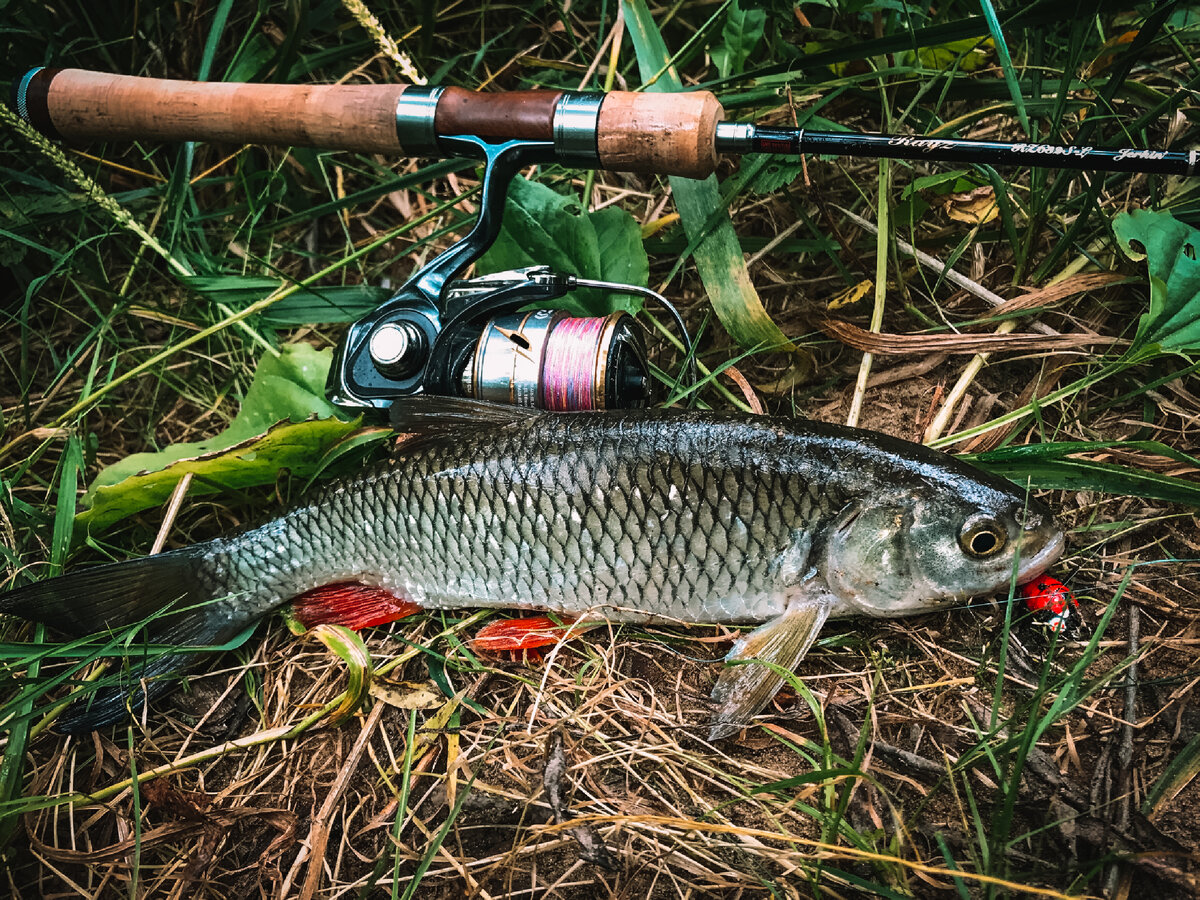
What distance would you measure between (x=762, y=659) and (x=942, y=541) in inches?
21.7

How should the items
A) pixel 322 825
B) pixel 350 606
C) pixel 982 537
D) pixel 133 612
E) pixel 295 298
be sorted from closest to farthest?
pixel 982 537, pixel 322 825, pixel 133 612, pixel 350 606, pixel 295 298

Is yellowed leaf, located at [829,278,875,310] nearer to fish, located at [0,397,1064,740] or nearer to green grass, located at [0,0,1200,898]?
green grass, located at [0,0,1200,898]

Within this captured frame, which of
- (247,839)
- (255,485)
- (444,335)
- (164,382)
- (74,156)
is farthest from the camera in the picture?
(74,156)

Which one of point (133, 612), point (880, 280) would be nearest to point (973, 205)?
point (880, 280)

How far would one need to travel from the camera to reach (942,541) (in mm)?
2137

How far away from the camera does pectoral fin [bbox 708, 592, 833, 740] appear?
218 cm

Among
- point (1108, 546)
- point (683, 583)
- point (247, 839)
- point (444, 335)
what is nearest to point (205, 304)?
point (444, 335)

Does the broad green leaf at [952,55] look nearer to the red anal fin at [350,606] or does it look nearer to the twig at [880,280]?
the twig at [880,280]

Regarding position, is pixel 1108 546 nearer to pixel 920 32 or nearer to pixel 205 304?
pixel 920 32

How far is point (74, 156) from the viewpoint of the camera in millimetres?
3479

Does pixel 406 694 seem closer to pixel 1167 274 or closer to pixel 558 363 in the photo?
pixel 558 363

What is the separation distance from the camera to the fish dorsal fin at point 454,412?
247 cm

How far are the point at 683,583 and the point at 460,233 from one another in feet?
5.82

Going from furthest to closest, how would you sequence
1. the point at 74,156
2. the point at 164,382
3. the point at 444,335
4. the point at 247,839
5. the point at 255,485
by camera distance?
the point at 74,156
the point at 164,382
the point at 255,485
the point at 444,335
the point at 247,839
